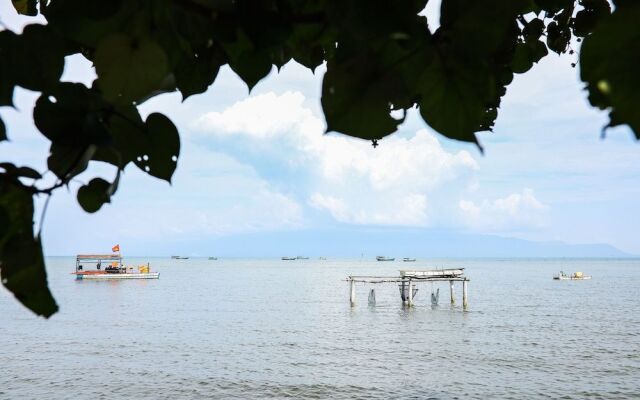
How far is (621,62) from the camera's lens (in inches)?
15.2

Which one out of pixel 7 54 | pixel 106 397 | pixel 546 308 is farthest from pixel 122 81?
pixel 546 308

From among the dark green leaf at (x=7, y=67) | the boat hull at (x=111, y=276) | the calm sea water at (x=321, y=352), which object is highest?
the dark green leaf at (x=7, y=67)

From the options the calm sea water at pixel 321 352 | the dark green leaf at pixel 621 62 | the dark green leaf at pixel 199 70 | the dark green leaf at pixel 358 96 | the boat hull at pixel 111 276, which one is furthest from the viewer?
the boat hull at pixel 111 276

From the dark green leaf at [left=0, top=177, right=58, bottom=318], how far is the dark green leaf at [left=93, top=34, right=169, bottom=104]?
22 cm

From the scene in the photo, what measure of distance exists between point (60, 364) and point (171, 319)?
16471 mm

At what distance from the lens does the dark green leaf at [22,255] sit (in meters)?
0.60

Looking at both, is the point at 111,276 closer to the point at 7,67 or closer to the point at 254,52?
the point at 7,67

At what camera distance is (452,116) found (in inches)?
20.3

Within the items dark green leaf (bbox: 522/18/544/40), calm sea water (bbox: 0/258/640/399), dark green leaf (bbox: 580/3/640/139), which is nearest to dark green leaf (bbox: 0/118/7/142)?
dark green leaf (bbox: 580/3/640/139)

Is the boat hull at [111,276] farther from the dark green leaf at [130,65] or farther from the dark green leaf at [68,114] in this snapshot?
the dark green leaf at [130,65]

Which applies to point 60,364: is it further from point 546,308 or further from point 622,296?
point 622,296

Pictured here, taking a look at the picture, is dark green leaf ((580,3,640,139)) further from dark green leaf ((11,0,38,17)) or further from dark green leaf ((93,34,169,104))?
dark green leaf ((11,0,38,17))

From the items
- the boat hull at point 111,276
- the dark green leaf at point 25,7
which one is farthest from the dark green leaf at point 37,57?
the boat hull at point 111,276

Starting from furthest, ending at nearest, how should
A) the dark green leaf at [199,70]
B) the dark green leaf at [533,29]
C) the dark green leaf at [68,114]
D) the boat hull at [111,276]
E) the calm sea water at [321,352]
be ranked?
the boat hull at [111,276] < the calm sea water at [321,352] < the dark green leaf at [533,29] < the dark green leaf at [199,70] < the dark green leaf at [68,114]
